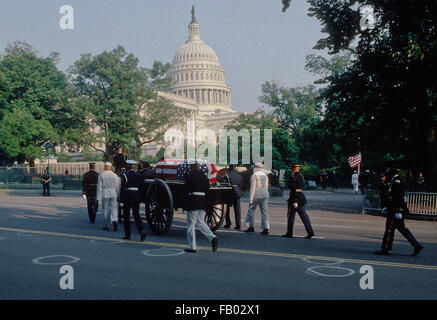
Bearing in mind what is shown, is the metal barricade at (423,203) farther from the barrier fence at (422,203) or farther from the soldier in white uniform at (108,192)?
the soldier in white uniform at (108,192)

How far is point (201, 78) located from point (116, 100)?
4057 inches

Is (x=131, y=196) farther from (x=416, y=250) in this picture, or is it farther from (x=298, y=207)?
(x=416, y=250)

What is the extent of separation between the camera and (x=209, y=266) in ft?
25.8

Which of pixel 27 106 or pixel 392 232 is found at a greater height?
pixel 27 106

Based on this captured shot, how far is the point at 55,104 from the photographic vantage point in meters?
47.1

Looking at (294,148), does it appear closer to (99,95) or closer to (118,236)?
(99,95)

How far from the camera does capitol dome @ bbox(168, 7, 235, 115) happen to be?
145250 millimetres

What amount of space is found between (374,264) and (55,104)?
44.3 m

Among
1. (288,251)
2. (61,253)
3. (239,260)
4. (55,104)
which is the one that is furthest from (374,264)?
(55,104)

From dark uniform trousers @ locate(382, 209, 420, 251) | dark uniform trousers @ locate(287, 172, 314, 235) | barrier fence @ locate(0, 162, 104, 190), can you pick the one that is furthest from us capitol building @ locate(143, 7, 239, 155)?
dark uniform trousers @ locate(382, 209, 420, 251)

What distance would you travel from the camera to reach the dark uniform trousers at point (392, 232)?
920 cm

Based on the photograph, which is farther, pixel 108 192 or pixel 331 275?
pixel 108 192

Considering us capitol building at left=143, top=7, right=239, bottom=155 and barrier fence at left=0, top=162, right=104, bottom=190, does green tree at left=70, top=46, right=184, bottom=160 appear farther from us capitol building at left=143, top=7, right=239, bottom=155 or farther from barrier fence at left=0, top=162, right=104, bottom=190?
us capitol building at left=143, top=7, right=239, bottom=155

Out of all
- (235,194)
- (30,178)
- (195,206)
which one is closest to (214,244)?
(195,206)
